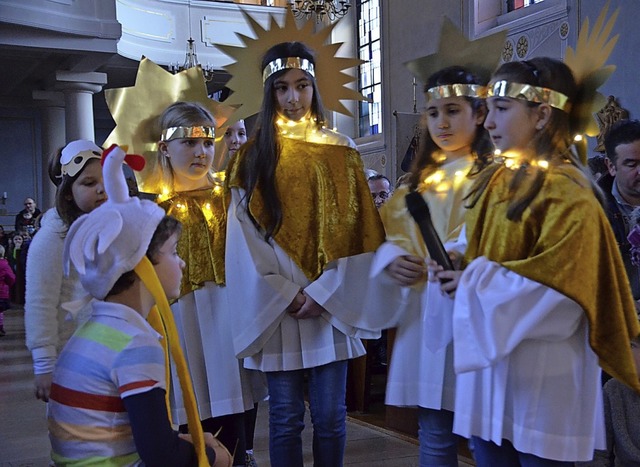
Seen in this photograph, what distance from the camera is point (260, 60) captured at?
9.01ft

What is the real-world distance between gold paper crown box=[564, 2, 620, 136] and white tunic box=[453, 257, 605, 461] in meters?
0.45

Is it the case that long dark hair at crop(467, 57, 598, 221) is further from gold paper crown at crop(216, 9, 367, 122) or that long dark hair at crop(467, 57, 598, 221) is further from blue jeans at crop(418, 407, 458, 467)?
gold paper crown at crop(216, 9, 367, 122)

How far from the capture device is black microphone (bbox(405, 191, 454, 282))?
6.63 feet

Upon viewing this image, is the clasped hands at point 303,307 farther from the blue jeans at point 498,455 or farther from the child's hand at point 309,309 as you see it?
the blue jeans at point 498,455

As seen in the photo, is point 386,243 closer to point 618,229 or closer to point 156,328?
point 156,328

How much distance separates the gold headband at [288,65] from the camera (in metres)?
2.58

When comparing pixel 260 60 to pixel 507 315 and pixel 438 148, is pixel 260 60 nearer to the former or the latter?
pixel 438 148

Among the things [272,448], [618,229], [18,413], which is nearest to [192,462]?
[272,448]

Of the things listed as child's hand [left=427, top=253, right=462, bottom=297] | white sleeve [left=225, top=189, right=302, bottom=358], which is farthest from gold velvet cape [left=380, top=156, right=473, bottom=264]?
white sleeve [left=225, top=189, right=302, bottom=358]

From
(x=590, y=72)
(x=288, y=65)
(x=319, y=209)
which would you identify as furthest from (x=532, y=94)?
(x=288, y=65)

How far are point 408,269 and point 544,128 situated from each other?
1.87 ft

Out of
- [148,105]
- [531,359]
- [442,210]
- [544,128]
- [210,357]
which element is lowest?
[210,357]

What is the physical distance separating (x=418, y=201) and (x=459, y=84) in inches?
15.7

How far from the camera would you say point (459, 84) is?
7.65ft
